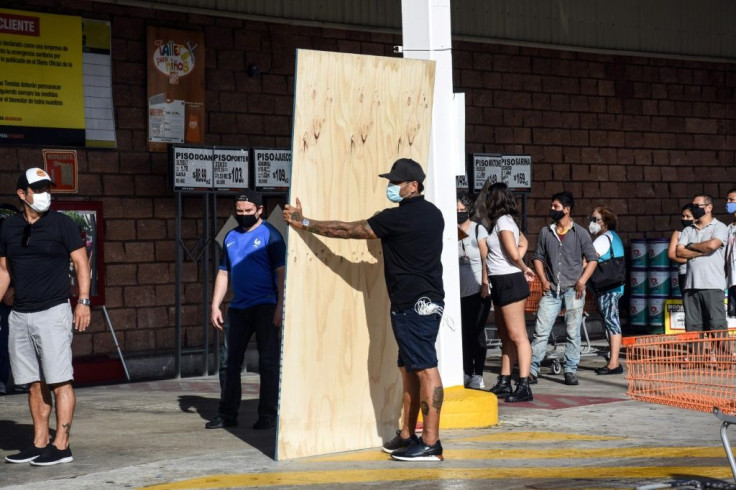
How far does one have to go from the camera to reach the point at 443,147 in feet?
32.4

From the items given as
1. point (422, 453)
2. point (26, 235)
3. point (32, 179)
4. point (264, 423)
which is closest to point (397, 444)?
point (422, 453)

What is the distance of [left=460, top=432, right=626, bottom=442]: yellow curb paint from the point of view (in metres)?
9.22

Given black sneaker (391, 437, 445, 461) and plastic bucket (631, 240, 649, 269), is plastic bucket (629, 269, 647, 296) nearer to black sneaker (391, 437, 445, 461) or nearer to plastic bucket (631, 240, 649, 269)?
plastic bucket (631, 240, 649, 269)

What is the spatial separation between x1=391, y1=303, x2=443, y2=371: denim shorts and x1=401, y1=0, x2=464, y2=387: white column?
1514mm

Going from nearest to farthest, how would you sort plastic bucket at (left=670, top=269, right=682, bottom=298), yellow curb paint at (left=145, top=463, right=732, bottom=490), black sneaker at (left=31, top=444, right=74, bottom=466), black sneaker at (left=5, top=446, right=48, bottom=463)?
yellow curb paint at (left=145, top=463, right=732, bottom=490), black sneaker at (left=31, top=444, right=74, bottom=466), black sneaker at (left=5, top=446, right=48, bottom=463), plastic bucket at (left=670, top=269, right=682, bottom=298)

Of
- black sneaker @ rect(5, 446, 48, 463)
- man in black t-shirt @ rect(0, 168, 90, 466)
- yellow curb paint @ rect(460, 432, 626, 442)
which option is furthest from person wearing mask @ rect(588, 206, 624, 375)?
black sneaker @ rect(5, 446, 48, 463)

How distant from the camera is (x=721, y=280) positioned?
44.0ft

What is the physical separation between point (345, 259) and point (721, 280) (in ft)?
20.1

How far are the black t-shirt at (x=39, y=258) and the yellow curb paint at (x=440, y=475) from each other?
167cm

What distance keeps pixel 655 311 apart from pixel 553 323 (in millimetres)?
5139

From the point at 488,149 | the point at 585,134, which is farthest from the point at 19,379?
the point at 585,134

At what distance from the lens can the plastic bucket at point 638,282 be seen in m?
17.3

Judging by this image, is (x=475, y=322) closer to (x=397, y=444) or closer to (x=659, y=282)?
(x=397, y=444)

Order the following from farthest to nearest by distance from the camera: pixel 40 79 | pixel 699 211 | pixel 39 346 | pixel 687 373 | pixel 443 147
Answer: pixel 699 211 < pixel 40 79 < pixel 443 147 < pixel 39 346 < pixel 687 373
